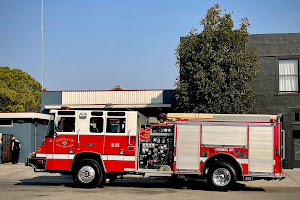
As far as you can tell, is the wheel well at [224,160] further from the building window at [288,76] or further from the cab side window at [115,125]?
the building window at [288,76]

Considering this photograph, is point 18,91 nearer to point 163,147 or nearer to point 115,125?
point 115,125

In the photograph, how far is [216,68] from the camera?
21078 millimetres

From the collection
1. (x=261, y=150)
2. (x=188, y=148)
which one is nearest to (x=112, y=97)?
(x=188, y=148)

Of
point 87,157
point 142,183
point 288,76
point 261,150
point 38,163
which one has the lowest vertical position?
point 142,183

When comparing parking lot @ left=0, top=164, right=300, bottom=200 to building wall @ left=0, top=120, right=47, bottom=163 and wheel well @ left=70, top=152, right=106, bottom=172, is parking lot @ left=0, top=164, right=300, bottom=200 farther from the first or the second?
building wall @ left=0, top=120, right=47, bottom=163

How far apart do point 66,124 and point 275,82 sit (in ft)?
41.0

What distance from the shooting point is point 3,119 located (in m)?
28.5

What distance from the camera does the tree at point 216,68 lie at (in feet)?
69.4

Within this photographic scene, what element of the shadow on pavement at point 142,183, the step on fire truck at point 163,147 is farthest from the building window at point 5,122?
the step on fire truck at point 163,147

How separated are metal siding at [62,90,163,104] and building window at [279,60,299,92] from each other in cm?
786

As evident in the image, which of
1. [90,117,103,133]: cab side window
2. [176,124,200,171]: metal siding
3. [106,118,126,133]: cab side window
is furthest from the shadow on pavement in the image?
[106,118,126,133]: cab side window

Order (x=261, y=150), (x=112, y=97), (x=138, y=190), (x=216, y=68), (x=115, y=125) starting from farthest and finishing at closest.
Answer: (x=112, y=97)
(x=216, y=68)
(x=115, y=125)
(x=138, y=190)
(x=261, y=150)

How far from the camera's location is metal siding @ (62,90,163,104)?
93.0ft

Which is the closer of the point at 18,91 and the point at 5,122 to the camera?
the point at 5,122
